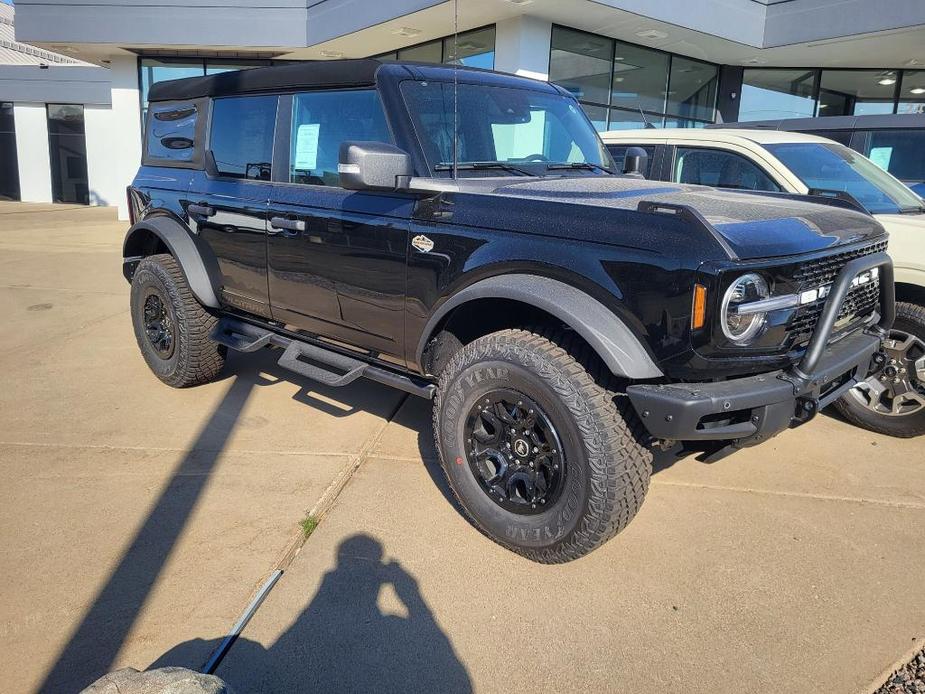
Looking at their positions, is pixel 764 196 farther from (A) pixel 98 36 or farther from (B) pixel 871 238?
(A) pixel 98 36

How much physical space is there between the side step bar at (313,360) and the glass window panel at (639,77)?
10.9 meters

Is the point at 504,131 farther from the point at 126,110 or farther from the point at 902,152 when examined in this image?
the point at 126,110

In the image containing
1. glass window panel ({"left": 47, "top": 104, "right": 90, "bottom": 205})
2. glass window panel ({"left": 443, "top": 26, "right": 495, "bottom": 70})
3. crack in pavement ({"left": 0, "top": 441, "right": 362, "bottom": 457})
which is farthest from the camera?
glass window panel ({"left": 47, "top": 104, "right": 90, "bottom": 205})

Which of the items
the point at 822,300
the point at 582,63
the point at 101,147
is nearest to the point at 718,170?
the point at 822,300

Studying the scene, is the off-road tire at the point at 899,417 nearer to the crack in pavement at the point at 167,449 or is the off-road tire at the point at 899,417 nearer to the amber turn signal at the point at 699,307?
the amber turn signal at the point at 699,307

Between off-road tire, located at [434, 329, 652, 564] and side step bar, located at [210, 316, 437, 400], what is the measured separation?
43 cm

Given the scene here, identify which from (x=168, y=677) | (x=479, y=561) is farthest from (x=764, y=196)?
(x=168, y=677)

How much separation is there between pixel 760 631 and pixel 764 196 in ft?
6.98

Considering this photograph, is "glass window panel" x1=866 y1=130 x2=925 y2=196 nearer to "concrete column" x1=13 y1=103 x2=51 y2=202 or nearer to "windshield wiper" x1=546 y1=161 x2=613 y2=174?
"windshield wiper" x1=546 y1=161 x2=613 y2=174

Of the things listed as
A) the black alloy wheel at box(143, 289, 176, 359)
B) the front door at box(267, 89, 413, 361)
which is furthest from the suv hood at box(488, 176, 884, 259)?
the black alloy wheel at box(143, 289, 176, 359)

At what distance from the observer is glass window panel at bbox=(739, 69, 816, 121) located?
1573 centimetres

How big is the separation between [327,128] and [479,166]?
2.93ft

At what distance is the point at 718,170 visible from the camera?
5.20 meters

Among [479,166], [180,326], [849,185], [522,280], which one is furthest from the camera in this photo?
[849,185]
